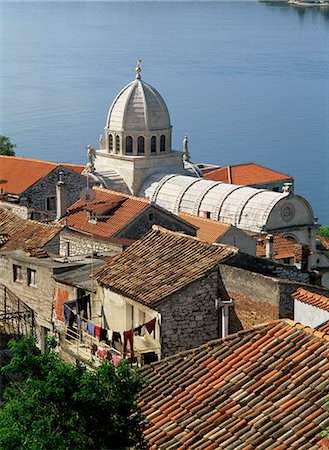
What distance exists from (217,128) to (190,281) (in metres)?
72.0

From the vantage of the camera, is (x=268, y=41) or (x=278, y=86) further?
(x=268, y=41)

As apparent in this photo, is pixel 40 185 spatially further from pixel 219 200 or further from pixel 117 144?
pixel 117 144

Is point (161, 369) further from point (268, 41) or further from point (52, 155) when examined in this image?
point (268, 41)

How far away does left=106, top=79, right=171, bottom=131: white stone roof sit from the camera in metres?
43.2

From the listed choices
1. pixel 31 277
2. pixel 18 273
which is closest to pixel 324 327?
pixel 31 277

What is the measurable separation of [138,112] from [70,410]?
3505 centimetres

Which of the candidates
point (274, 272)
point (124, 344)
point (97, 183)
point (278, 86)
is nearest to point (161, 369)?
point (124, 344)

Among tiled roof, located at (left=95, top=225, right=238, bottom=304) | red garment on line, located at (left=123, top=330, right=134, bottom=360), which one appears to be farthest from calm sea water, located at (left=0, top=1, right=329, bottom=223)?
red garment on line, located at (left=123, top=330, right=134, bottom=360)

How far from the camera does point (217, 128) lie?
278 ft

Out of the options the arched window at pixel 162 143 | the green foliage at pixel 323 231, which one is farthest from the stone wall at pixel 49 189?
the green foliage at pixel 323 231

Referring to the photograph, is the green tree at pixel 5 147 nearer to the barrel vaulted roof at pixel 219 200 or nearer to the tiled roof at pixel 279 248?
the barrel vaulted roof at pixel 219 200

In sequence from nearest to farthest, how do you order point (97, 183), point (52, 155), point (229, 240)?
point (229, 240), point (97, 183), point (52, 155)

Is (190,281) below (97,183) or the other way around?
the other way around

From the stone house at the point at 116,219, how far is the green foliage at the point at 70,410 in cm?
1179
